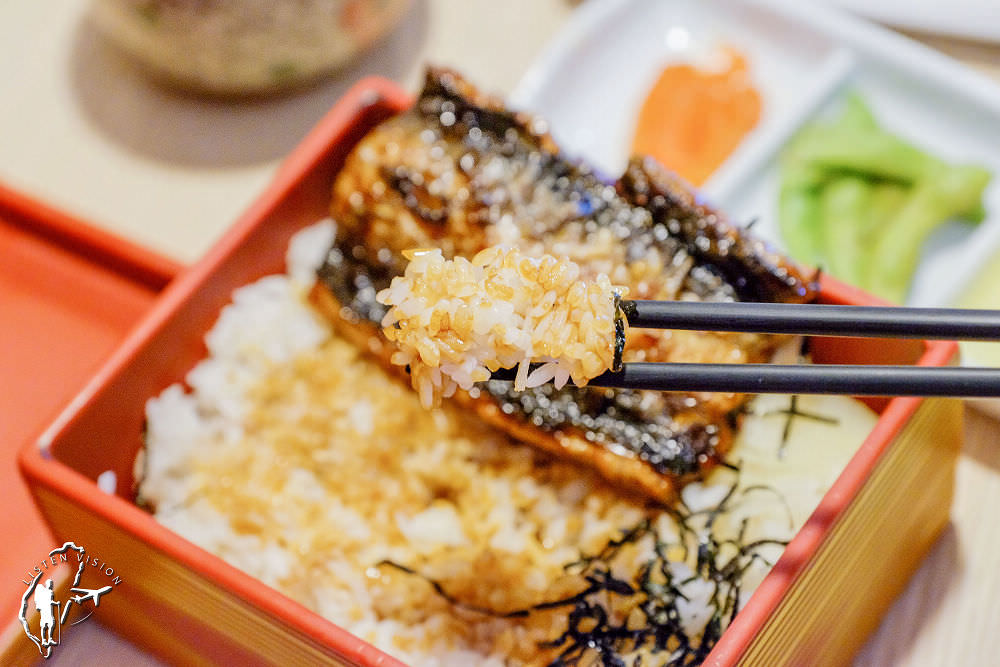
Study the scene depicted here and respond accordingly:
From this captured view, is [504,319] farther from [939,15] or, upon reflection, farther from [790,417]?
[939,15]

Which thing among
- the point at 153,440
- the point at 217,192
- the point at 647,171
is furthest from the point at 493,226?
the point at 217,192

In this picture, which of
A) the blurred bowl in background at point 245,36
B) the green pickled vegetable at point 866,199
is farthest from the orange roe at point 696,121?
the blurred bowl in background at point 245,36

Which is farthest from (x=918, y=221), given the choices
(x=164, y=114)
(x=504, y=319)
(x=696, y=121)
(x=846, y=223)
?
(x=164, y=114)

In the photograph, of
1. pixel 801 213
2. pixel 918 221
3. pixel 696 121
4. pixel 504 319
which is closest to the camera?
pixel 504 319

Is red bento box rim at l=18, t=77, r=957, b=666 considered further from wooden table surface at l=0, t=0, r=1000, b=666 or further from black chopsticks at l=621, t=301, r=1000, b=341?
wooden table surface at l=0, t=0, r=1000, b=666

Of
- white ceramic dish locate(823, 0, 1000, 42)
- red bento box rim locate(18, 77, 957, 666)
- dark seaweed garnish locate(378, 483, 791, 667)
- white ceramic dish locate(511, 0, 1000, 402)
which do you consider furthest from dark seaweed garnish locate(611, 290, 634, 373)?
white ceramic dish locate(823, 0, 1000, 42)
